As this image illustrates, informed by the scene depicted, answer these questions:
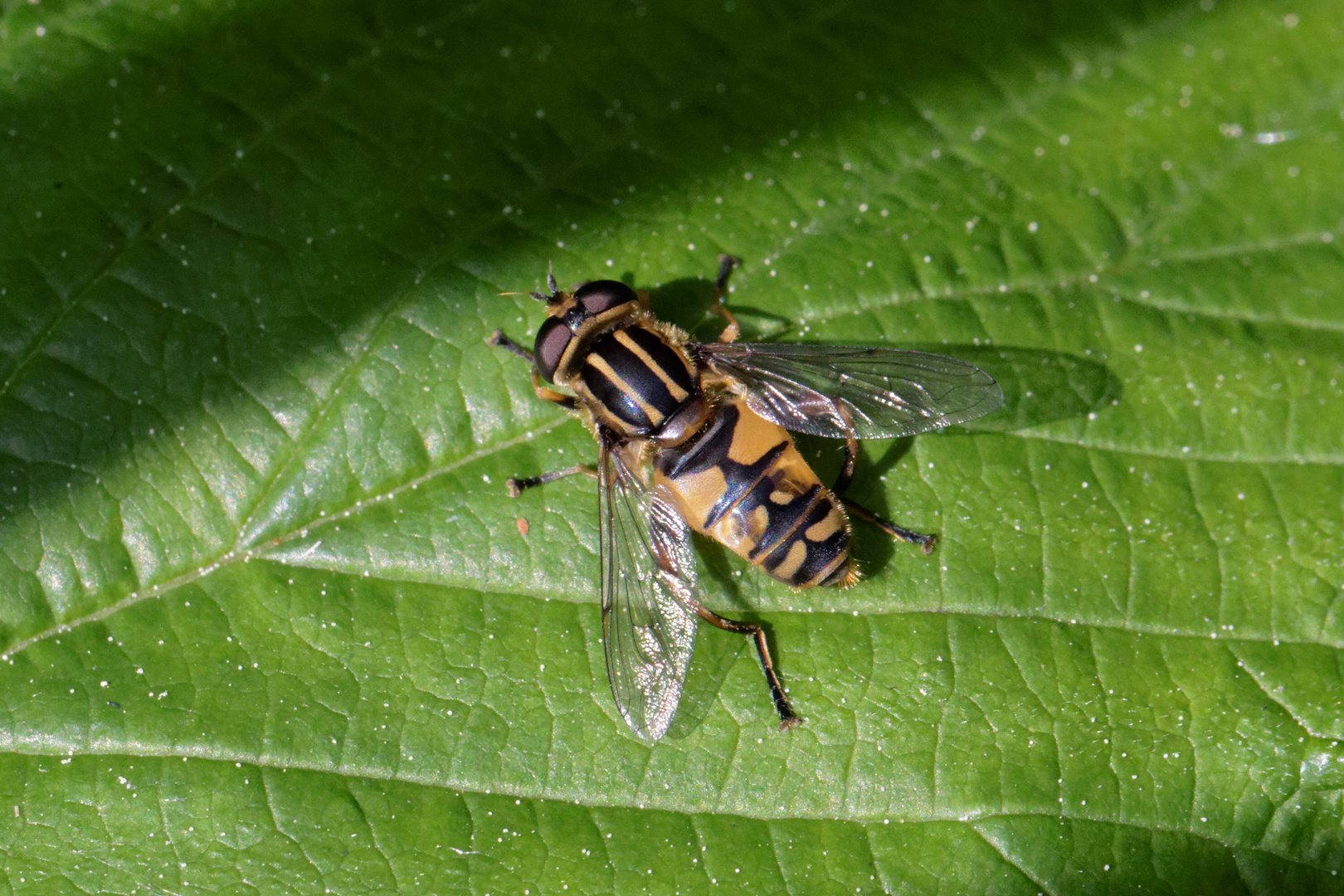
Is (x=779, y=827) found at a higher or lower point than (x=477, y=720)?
lower

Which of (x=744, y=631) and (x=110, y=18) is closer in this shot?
(x=744, y=631)

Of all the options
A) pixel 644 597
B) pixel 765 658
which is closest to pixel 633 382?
pixel 644 597

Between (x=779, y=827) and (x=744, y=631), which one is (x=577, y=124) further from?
(x=779, y=827)

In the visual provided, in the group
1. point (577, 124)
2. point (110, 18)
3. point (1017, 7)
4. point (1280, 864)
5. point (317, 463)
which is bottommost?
point (1280, 864)

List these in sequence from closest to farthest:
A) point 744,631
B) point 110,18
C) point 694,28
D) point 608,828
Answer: point 608,828, point 744,631, point 110,18, point 694,28

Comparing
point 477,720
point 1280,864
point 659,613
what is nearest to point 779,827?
point 659,613

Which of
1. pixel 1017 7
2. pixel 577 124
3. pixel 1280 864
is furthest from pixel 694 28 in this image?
pixel 1280 864

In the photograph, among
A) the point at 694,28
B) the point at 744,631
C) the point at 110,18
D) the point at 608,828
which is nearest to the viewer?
the point at 608,828
